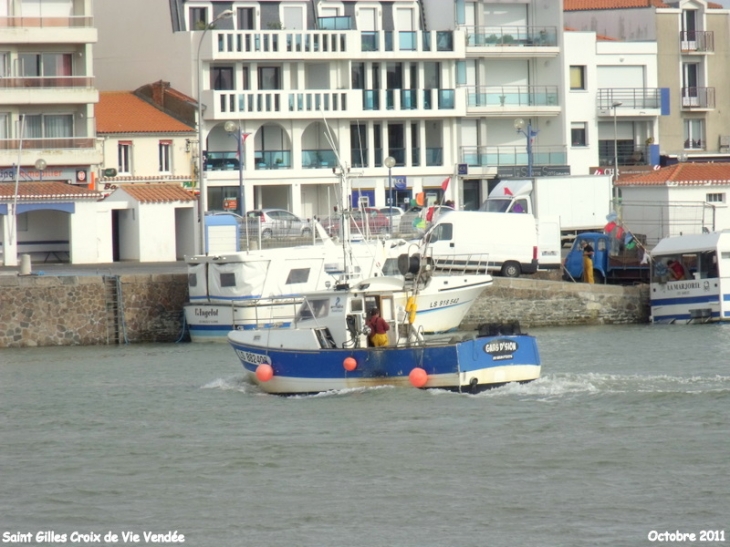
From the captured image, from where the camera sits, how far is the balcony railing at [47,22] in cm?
5388

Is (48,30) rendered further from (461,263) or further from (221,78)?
(461,263)

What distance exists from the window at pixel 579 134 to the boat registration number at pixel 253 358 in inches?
1620

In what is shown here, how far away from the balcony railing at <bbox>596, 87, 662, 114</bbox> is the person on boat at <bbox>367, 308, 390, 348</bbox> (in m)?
42.4

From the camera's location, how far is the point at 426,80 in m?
64.3

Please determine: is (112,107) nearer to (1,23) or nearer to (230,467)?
→ (1,23)

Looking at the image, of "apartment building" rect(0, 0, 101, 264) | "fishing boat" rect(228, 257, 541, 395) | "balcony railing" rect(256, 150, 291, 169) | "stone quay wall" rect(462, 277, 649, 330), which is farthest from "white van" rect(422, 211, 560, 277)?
"balcony railing" rect(256, 150, 291, 169)

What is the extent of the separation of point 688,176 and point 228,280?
55.6ft

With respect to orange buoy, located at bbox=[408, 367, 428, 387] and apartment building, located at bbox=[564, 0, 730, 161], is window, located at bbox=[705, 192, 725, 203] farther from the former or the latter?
orange buoy, located at bbox=[408, 367, 428, 387]

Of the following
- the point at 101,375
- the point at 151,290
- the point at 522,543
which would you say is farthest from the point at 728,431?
the point at 151,290

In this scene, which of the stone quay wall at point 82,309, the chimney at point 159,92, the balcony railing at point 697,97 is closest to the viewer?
the stone quay wall at point 82,309

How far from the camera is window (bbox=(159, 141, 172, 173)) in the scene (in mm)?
58594

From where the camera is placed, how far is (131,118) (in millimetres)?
58906

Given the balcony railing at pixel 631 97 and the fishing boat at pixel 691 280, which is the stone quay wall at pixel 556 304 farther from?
the balcony railing at pixel 631 97

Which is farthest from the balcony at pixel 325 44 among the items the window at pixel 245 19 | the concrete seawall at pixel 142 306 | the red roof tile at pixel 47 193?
the concrete seawall at pixel 142 306
